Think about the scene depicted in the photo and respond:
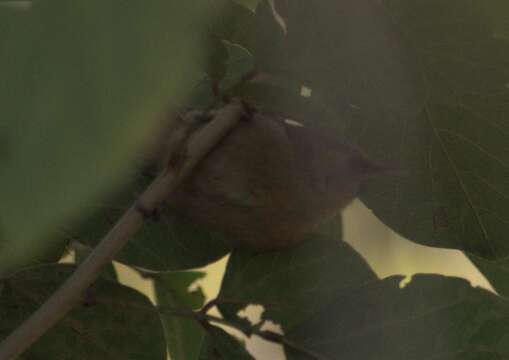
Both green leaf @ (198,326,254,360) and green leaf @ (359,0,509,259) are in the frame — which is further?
green leaf @ (198,326,254,360)

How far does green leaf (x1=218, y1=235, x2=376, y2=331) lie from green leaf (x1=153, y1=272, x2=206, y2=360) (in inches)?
4.5

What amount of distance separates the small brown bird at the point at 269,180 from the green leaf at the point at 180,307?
191 mm

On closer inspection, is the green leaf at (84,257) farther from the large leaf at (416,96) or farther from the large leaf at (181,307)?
the large leaf at (416,96)

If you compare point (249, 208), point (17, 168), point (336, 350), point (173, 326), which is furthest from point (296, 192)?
point (17, 168)

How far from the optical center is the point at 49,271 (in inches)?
24.0

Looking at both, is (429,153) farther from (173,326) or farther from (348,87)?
(173,326)

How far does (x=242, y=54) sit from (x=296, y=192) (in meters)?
0.12

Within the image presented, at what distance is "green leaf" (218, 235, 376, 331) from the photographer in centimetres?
64

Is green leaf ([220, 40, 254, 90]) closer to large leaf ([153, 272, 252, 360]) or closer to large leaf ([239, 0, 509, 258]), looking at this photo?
large leaf ([239, 0, 509, 258])

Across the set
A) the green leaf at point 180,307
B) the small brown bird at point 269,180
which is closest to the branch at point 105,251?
the small brown bird at point 269,180

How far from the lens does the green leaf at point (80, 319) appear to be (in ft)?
2.02

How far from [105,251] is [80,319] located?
140mm

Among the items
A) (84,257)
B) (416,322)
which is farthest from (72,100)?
(84,257)

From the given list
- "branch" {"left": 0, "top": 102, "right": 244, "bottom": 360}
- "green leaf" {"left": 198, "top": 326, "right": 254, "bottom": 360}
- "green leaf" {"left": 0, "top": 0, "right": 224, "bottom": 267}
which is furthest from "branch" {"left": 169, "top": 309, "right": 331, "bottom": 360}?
"green leaf" {"left": 0, "top": 0, "right": 224, "bottom": 267}
